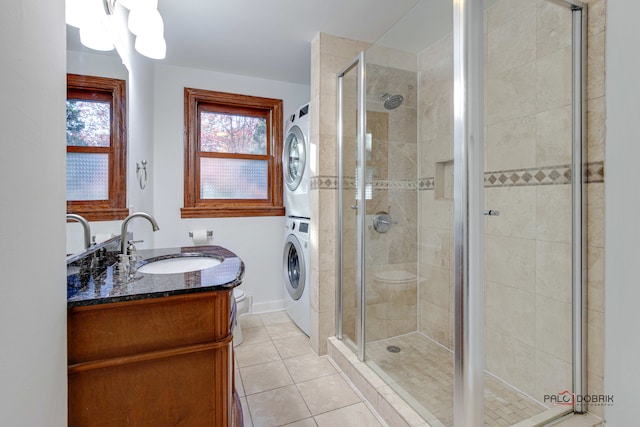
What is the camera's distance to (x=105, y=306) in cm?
94

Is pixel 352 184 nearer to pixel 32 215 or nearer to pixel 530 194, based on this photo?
pixel 530 194

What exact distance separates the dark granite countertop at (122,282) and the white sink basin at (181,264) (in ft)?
0.66

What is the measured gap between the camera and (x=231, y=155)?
3100mm

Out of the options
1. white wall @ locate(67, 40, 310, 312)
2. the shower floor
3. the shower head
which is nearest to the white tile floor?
the shower floor

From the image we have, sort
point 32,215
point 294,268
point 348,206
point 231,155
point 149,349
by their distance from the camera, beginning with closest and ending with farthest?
point 32,215
point 149,349
point 348,206
point 294,268
point 231,155

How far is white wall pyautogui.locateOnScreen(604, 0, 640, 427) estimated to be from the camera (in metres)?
1.28

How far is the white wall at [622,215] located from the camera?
1.28 metres

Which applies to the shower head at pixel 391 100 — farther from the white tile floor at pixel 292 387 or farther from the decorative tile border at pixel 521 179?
the white tile floor at pixel 292 387

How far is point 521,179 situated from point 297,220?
173 cm

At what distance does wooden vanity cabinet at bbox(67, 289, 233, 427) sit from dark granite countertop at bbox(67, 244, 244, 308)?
0.09 feet

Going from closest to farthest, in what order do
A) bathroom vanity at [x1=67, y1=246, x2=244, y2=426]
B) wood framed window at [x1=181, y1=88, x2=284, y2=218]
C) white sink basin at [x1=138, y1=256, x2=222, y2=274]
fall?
bathroom vanity at [x1=67, y1=246, x2=244, y2=426] < white sink basin at [x1=138, y1=256, x2=222, y2=274] < wood framed window at [x1=181, y1=88, x2=284, y2=218]

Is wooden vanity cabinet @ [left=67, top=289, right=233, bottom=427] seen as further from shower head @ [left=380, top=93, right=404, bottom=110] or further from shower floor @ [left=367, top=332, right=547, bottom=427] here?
shower head @ [left=380, top=93, right=404, bottom=110]

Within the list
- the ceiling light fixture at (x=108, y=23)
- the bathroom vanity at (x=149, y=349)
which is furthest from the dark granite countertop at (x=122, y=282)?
the ceiling light fixture at (x=108, y=23)

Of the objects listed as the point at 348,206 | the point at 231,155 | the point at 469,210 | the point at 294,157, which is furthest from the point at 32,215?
the point at 231,155
